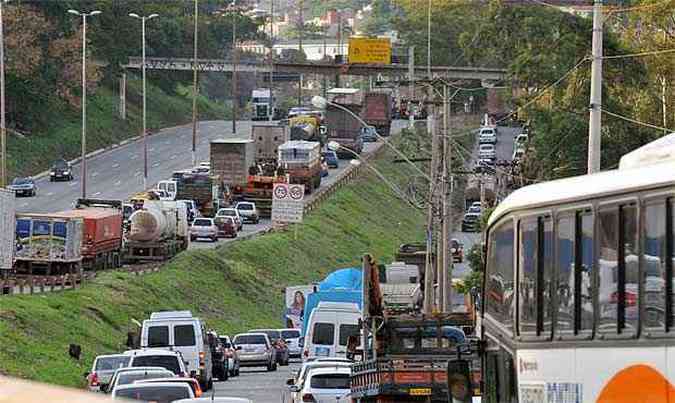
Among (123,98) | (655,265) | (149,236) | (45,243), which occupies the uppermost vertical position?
(123,98)

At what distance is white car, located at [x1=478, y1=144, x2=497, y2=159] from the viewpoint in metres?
103

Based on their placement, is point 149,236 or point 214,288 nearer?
point 214,288

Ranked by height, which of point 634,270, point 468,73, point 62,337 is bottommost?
point 62,337

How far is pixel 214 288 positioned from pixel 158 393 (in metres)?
43.8

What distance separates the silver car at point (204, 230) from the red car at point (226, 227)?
1.94ft

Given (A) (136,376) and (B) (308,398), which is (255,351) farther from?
(A) (136,376)

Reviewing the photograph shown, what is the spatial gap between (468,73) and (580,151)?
132ft

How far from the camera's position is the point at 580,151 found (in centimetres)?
6550

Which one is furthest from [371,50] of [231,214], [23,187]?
[231,214]

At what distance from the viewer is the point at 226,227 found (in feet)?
281

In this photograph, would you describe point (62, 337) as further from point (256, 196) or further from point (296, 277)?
point (256, 196)

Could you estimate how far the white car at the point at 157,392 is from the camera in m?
26.1

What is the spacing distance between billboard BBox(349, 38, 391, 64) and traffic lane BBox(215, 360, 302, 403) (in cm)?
7757

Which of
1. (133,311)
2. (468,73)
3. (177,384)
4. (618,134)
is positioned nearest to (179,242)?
(133,311)
